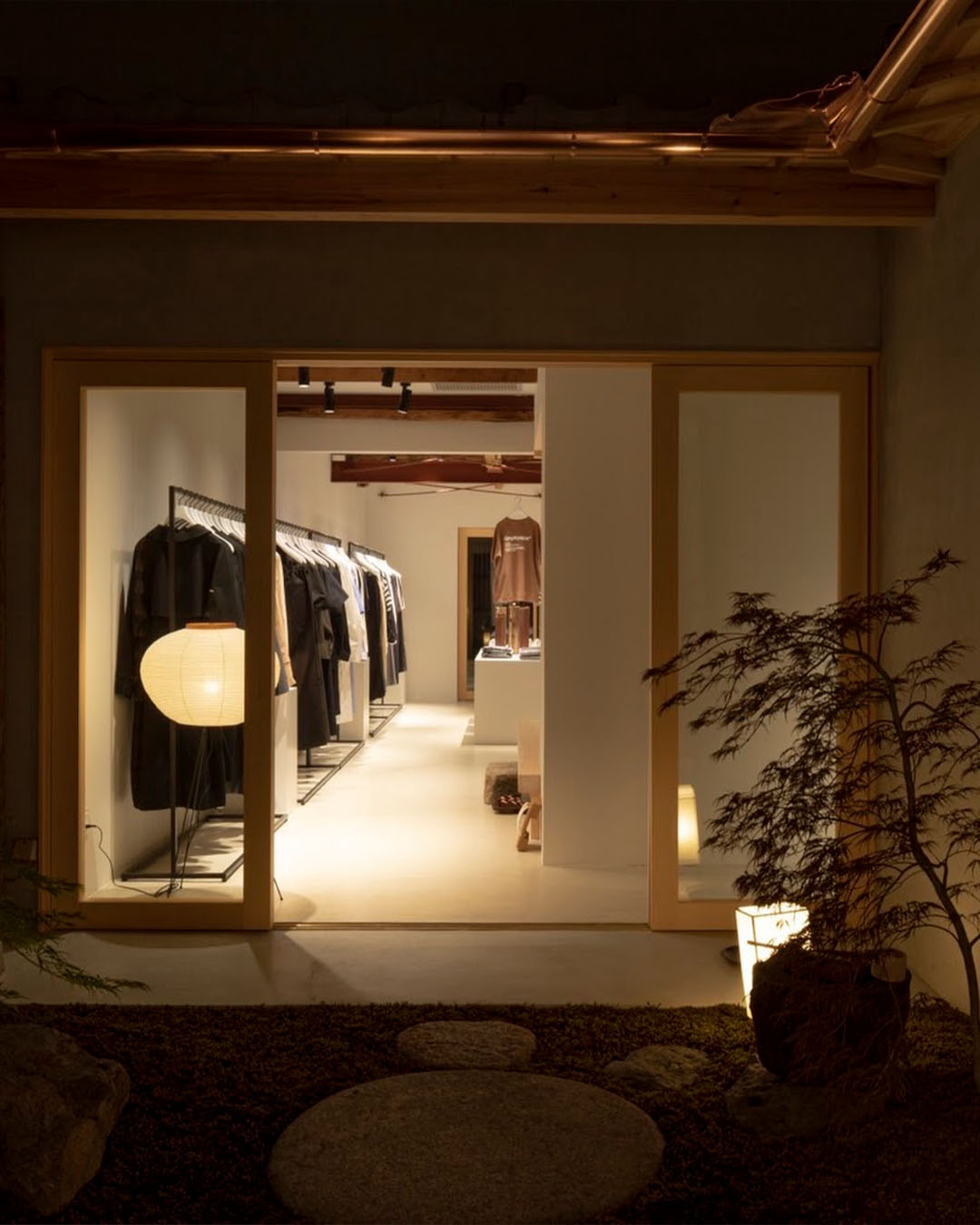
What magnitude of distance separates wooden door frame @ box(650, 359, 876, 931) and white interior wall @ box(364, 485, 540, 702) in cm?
1021

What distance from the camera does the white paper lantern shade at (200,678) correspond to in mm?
4570

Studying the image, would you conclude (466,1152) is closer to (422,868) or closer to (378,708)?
(422,868)

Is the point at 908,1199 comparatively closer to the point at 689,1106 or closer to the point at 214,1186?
the point at 689,1106

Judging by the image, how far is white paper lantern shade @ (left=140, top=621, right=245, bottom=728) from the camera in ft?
15.0

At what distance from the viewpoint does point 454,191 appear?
393cm

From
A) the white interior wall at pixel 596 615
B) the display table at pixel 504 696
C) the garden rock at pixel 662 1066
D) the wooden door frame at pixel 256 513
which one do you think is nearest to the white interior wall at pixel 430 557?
the display table at pixel 504 696

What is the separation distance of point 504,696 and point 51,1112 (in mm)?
7536

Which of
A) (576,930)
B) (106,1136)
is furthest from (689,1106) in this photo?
(576,930)

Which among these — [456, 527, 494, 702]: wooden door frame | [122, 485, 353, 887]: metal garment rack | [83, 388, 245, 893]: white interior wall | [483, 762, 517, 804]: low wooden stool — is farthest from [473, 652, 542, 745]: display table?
[83, 388, 245, 893]: white interior wall

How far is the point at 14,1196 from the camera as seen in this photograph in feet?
7.98

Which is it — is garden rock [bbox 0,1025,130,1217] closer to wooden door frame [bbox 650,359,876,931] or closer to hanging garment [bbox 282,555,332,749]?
wooden door frame [bbox 650,359,876,931]

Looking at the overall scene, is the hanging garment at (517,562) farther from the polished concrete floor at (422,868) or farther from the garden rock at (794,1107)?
the garden rock at (794,1107)

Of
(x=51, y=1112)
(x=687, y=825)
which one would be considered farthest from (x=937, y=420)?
(x=51, y=1112)

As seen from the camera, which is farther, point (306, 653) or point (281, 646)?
point (306, 653)
